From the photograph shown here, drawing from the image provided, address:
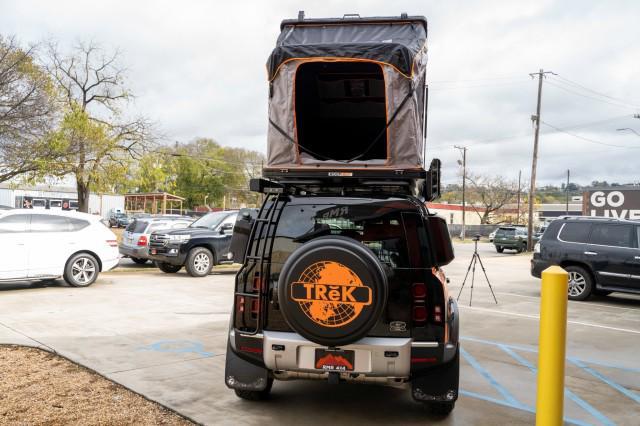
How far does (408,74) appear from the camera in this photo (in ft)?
18.9

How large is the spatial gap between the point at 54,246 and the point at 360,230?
30.1 ft

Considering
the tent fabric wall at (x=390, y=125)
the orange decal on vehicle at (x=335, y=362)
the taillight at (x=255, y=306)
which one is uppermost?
the tent fabric wall at (x=390, y=125)

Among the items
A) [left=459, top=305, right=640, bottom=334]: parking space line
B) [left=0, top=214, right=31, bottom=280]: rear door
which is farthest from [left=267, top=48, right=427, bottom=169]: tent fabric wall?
[left=0, top=214, right=31, bottom=280]: rear door

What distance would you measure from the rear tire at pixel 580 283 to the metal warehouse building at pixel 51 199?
5278 centimetres

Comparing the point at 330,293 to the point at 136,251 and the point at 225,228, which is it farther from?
the point at 136,251

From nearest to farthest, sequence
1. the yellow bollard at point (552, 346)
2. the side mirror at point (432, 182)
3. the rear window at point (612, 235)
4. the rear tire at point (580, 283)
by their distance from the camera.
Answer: the yellow bollard at point (552, 346) < the side mirror at point (432, 182) < the rear window at point (612, 235) < the rear tire at point (580, 283)

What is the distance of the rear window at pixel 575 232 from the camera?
39.2ft

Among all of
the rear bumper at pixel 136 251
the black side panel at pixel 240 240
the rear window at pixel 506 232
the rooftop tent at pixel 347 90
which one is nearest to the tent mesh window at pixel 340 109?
the rooftop tent at pixel 347 90

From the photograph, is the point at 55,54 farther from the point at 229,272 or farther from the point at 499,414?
the point at 499,414

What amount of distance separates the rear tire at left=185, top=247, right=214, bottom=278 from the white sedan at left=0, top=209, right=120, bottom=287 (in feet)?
7.30

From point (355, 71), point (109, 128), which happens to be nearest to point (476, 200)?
point (109, 128)

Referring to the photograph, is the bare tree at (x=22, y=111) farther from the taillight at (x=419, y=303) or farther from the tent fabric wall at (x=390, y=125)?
the taillight at (x=419, y=303)

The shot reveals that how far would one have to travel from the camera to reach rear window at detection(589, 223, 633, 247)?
11477 mm

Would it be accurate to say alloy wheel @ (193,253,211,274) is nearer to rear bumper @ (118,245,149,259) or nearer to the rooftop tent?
rear bumper @ (118,245,149,259)
